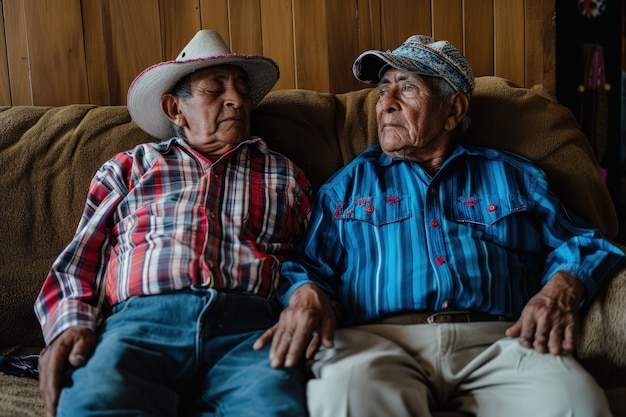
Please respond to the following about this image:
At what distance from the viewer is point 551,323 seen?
52.2 inches

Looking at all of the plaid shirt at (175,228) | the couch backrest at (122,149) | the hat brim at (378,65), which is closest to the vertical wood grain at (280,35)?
the couch backrest at (122,149)

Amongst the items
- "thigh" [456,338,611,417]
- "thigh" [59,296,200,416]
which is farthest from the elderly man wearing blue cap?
"thigh" [59,296,200,416]

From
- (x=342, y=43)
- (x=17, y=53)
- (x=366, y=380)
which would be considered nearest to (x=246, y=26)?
(x=342, y=43)

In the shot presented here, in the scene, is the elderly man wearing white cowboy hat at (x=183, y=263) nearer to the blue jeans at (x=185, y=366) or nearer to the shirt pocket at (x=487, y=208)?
the blue jeans at (x=185, y=366)

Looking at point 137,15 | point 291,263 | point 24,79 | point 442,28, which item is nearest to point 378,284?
point 291,263

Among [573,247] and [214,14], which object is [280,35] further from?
[573,247]

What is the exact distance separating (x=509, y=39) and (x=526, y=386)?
143 centimetres

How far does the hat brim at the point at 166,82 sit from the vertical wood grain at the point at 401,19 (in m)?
0.58

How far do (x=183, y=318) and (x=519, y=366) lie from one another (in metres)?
0.71

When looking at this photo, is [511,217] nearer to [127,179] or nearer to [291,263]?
[291,263]

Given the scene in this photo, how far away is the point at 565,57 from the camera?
100.0 inches

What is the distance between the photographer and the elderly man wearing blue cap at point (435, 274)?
1237 millimetres

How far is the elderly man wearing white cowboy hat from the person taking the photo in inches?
48.6

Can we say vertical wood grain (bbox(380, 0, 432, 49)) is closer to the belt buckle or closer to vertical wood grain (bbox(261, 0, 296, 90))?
vertical wood grain (bbox(261, 0, 296, 90))
